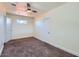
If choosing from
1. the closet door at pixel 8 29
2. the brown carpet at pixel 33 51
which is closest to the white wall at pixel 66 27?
the brown carpet at pixel 33 51

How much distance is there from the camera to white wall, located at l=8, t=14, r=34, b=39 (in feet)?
19.7

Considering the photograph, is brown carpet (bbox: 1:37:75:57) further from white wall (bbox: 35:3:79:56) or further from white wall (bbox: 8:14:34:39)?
white wall (bbox: 8:14:34:39)

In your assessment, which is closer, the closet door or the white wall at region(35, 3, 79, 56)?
the white wall at region(35, 3, 79, 56)

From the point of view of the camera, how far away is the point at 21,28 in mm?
6742

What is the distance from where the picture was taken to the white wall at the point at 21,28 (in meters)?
5.99

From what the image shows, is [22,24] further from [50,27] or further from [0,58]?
[0,58]

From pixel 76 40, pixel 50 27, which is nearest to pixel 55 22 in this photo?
pixel 50 27

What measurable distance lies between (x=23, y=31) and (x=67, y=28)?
15.5 feet

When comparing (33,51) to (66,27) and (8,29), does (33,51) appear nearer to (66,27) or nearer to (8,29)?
(66,27)

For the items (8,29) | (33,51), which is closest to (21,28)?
(8,29)

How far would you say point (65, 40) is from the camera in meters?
3.29

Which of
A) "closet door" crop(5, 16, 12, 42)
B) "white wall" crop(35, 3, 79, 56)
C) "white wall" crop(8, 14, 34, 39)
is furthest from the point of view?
"white wall" crop(8, 14, 34, 39)

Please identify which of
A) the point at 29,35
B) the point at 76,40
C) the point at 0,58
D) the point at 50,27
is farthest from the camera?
the point at 29,35

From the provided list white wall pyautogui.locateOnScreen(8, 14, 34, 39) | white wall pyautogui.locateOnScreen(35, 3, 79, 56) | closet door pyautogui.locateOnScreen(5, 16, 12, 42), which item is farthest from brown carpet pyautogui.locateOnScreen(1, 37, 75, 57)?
white wall pyautogui.locateOnScreen(8, 14, 34, 39)
